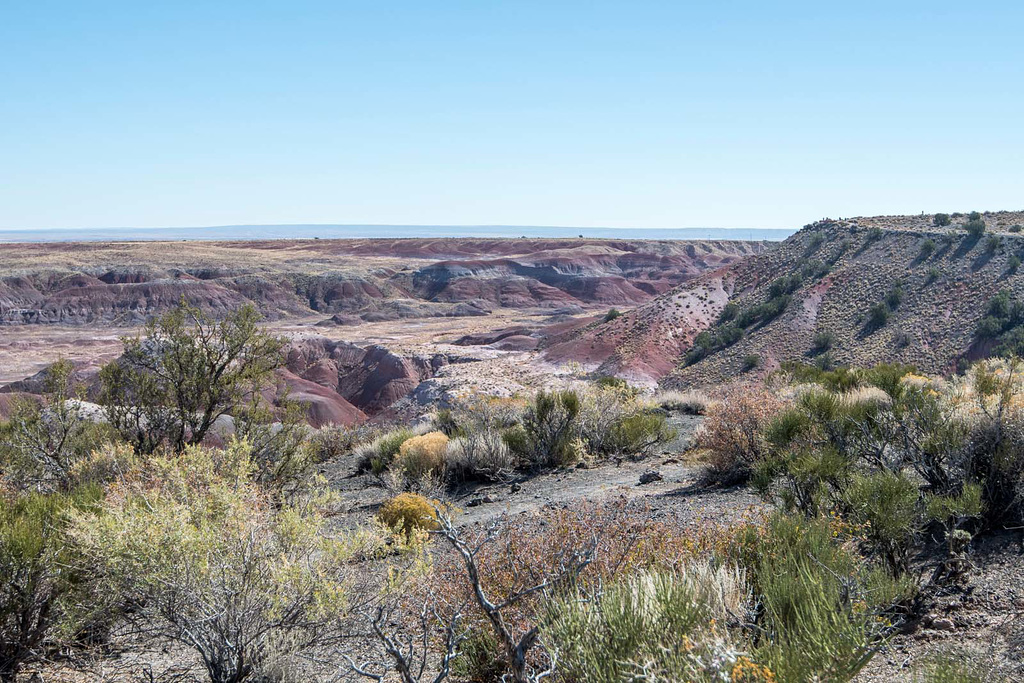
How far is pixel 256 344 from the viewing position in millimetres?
13078

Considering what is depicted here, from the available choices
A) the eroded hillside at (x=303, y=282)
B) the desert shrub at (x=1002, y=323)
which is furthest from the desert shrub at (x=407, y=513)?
the eroded hillside at (x=303, y=282)

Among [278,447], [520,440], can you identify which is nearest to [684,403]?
[520,440]

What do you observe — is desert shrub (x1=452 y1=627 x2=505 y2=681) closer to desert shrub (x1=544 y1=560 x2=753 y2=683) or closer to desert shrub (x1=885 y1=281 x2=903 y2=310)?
desert shrub (x1=544 y1=560 x2=753 y2=683)

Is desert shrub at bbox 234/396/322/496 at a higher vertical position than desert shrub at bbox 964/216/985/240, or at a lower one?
lower

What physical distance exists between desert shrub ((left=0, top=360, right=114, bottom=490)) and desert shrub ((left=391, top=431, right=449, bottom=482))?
459 cm

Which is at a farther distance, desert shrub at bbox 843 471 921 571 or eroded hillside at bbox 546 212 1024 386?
eroded hillside at bbox 546 212 1024 386

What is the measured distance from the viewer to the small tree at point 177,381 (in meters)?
12.4

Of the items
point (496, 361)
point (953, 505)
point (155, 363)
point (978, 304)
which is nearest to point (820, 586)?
point (953, 505)

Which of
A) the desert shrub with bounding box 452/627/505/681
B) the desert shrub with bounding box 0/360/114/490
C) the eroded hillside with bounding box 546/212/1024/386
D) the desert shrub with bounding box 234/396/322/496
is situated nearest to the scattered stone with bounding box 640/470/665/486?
the desert shrub with bounding box 234/396/322/496

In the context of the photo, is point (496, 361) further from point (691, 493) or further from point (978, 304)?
point (691, 493)

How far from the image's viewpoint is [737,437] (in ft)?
32.6

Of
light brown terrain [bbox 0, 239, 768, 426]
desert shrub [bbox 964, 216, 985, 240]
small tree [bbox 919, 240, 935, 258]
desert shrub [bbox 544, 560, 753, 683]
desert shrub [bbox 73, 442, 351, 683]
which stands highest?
desert shrub [bbox 964, 216, 985, 240]

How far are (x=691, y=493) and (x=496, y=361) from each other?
3454cm

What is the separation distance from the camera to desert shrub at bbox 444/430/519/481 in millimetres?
12266
